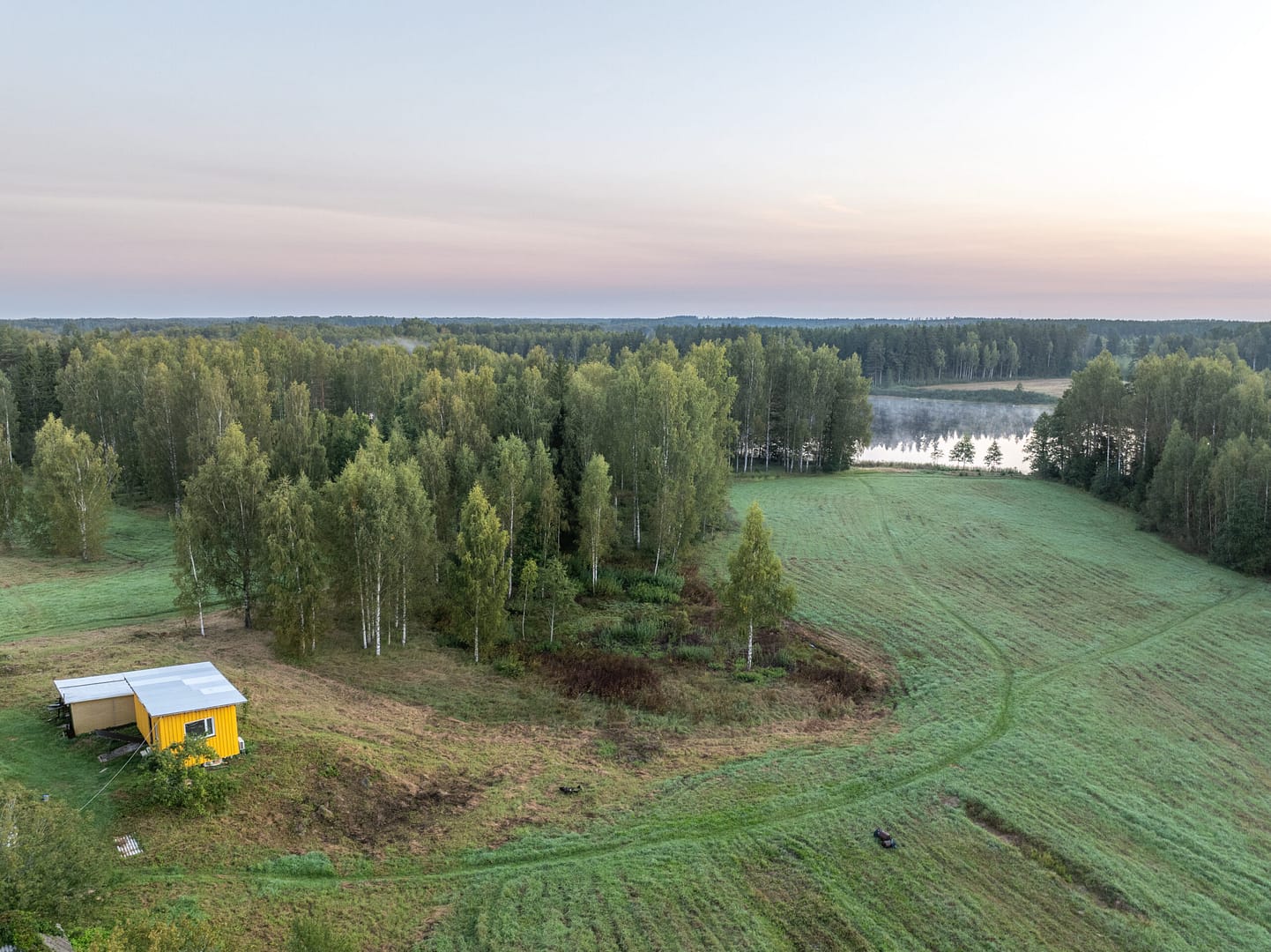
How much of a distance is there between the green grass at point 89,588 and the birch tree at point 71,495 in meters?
1.25

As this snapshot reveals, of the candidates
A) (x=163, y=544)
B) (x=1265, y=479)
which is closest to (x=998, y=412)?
(x=1265, y=479)

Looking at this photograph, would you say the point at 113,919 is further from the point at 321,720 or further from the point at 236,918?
the point at 321,720

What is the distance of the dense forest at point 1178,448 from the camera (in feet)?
159

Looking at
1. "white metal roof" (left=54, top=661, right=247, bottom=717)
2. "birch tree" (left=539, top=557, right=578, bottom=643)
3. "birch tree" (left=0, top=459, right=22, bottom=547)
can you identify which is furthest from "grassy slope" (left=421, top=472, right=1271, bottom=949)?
"birch tree" (left=0, top=459, right=22, bottom=547)

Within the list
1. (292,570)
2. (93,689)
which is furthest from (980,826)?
(292,570)

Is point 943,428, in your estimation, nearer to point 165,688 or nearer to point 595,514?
point 595,514

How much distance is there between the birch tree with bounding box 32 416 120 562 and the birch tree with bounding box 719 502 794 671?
1485 inches

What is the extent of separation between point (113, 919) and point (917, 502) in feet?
195

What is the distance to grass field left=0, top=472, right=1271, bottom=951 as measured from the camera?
54.3ft

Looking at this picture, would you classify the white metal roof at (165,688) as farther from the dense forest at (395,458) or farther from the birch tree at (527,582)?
the birch tree at (527,582)

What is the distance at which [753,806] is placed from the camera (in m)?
21.0

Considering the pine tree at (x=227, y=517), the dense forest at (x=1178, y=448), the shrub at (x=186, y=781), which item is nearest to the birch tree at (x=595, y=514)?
the pine tree at (x=227, y=517)

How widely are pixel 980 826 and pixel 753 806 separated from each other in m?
6.06

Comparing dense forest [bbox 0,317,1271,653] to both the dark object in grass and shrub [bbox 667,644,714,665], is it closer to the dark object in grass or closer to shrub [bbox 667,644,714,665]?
shrub [bbox 667,644,714,665]
